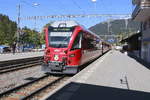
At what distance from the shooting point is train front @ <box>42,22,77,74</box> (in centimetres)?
1530

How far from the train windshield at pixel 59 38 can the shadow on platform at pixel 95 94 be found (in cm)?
460

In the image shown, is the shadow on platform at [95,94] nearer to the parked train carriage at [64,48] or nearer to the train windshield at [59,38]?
the parked train carriage at [64,48]

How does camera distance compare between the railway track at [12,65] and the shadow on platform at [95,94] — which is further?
the railway track at [12,65]

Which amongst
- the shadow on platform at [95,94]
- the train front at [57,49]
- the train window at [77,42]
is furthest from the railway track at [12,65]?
the shadow on platform at [95,94]

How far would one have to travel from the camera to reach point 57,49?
15.6 m

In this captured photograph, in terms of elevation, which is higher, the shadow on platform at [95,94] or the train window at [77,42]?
the train window at [77,42]

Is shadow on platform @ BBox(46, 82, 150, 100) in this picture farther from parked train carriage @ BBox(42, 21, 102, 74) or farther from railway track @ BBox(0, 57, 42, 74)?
railway track @ BBox(0, 57, 42, 74)

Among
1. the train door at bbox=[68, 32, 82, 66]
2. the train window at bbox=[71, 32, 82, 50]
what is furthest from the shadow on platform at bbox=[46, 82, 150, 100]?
the train window at bbox=[71, 32, 82, 50]

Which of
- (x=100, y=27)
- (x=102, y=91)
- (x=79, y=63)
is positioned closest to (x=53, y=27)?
(x=79, y=63)

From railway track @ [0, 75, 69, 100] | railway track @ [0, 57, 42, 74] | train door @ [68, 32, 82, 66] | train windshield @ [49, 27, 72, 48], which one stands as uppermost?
train windshield @ [49, 27, 72, 48]

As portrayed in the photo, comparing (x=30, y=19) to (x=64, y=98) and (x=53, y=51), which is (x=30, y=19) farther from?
(x=64, y=98)

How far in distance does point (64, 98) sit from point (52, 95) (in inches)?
21.0

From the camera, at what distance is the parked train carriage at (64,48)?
15.4 meters

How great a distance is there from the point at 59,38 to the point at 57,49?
74 cm
